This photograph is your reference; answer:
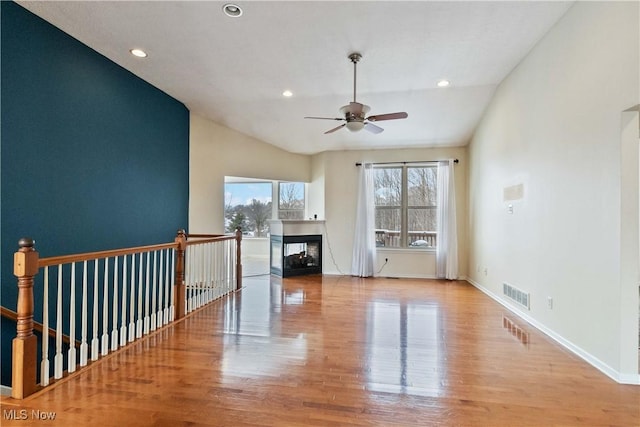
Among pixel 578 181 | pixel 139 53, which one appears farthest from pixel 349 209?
pixel 139 53

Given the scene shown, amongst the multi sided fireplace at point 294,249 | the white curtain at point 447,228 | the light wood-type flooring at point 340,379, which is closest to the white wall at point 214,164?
the multi sided fireplace at point 294,249

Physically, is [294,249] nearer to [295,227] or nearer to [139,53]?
[295,227]

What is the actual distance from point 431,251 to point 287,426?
555 centimetres

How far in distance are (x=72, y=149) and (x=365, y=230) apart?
17.0ft

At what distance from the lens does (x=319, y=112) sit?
536cm

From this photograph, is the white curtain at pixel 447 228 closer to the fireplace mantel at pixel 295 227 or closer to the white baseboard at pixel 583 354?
the white baseboard at pixel 583 354

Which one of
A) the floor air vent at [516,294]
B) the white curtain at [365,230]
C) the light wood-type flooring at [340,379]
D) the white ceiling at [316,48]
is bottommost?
the light wood-type flooring at [340,379]

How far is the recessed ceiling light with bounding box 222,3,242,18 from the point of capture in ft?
9.24

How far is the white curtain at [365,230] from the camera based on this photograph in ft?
22.5

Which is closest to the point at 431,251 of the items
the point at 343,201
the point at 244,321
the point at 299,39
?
the point at 343,201

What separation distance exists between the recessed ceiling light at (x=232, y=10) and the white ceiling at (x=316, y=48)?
0.17 feet

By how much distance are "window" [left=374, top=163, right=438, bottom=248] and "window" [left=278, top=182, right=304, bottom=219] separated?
1.87 meters

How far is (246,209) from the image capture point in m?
8.05

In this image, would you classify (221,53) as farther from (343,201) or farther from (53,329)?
(343,201)
